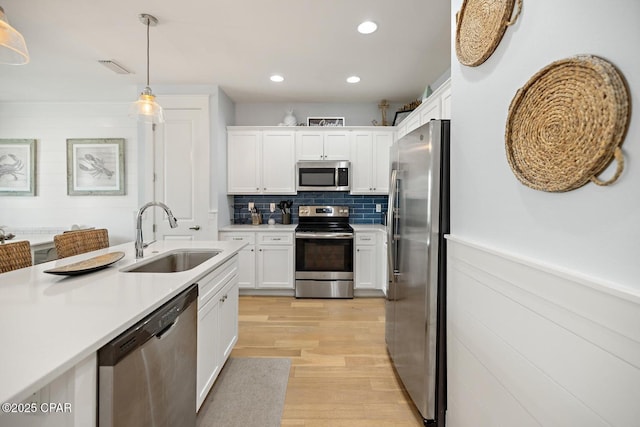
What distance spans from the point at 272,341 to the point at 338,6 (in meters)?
2.80

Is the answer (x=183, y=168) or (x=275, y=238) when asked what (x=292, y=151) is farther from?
(x=183, y=168)

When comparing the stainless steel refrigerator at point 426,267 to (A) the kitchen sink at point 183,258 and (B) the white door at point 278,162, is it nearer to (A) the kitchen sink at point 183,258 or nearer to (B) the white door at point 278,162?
(A) the kitchen sink at point 183,258

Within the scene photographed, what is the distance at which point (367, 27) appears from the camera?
2.38 metres

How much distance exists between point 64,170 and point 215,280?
166 inches

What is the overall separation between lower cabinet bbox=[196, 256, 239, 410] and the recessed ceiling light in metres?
2.15

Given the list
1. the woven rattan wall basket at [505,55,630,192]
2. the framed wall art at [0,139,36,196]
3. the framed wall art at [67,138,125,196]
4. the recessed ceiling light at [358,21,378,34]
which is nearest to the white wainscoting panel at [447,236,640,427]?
the woven rattan wall basket at [505,55,630,192]

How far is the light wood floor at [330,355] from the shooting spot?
5.74ft

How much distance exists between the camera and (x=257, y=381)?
2043mm

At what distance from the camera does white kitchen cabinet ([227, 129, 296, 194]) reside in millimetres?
4059

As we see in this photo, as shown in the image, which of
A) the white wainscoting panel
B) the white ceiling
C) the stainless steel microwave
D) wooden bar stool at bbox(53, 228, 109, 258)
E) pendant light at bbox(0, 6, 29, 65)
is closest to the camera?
the white wainscoting panel

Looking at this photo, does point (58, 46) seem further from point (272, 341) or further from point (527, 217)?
point (527, 217)

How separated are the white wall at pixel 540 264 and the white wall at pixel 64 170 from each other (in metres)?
4.58

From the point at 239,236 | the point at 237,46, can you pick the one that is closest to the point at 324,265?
the point at 239,236

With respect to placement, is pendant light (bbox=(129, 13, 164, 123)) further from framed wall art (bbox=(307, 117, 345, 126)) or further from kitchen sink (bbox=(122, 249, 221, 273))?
framed wall art (bbox=(307, 117, 345, 126))
